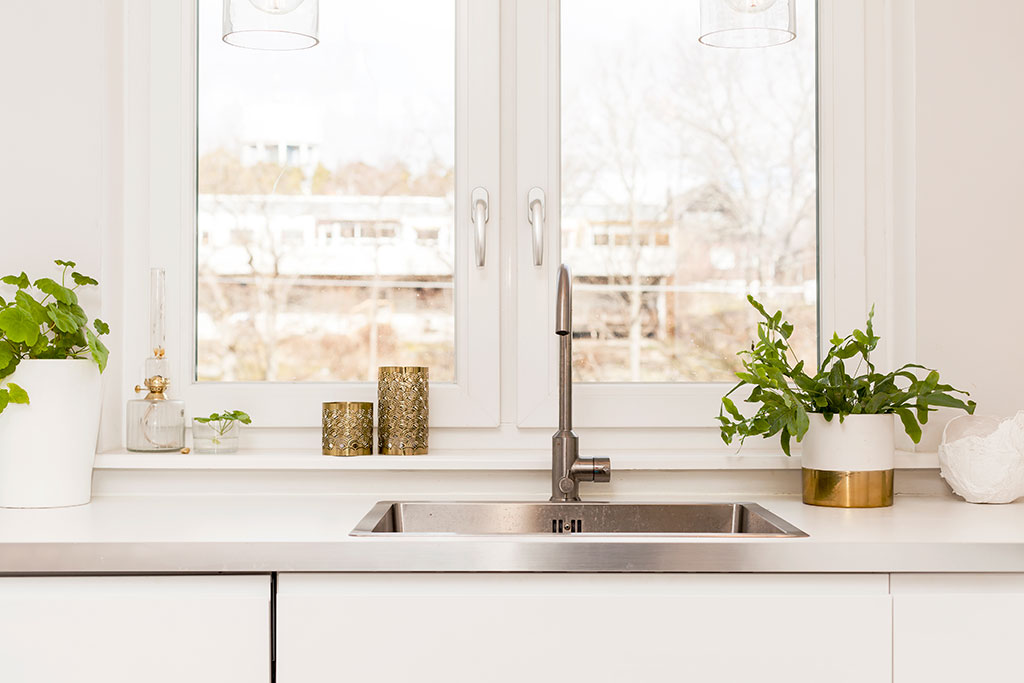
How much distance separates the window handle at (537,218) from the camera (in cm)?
193

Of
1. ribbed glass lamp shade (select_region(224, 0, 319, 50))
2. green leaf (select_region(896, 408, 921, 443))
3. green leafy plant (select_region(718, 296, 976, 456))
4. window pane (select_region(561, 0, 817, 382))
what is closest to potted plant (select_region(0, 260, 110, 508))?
ribbed glass lamp shade (select_region(224, 0, 319, 50))

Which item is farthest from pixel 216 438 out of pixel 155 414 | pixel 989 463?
pixel 989 463

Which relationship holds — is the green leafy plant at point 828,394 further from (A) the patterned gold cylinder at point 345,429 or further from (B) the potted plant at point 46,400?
(B) the potted plant at point 46,400

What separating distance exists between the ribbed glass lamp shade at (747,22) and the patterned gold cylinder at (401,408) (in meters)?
0.83

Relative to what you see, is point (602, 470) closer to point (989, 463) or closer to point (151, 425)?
point (989, 463)

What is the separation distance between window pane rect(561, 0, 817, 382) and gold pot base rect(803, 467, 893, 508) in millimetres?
395

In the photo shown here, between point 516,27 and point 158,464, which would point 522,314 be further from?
point 158,464

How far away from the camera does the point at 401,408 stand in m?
1.83

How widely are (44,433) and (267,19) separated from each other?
82cm

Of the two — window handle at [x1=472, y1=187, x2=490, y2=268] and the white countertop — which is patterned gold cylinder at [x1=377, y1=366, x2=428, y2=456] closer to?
window handle at [x1=472, y1=187, x2=490, y2=268]

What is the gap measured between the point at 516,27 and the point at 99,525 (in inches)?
49.9

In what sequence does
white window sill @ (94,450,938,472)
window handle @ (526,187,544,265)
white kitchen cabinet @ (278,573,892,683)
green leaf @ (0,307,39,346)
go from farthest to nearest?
window handle @ (526,187,544,265) → white window sill @ (94,450,938,472) → green leaf @ (0,307,39,346) → white kitchen cabinet @ (278,573,892,683)

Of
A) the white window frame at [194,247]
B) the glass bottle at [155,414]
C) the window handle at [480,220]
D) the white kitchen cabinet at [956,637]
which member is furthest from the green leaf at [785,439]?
the glass bottle at [155,414]

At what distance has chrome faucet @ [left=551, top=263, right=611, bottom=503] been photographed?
1.70 m
